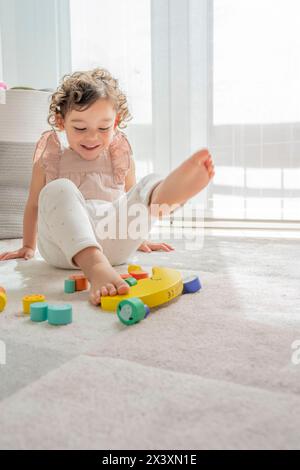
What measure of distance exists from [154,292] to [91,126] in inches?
19.2

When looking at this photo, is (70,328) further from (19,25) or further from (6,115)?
(19,25)

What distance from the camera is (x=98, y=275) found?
894 mm

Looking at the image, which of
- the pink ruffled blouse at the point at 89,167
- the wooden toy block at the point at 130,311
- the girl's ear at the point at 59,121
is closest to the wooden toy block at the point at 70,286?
the wooden toy block at the point at 130,311

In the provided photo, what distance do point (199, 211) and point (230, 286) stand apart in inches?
44.3

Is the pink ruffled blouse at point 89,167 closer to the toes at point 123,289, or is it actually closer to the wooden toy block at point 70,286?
the wooden toy block at point 70,286

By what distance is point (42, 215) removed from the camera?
3.55 ft

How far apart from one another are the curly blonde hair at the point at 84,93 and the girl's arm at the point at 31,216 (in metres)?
0.14

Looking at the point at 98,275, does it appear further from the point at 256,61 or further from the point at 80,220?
the point at 256,61

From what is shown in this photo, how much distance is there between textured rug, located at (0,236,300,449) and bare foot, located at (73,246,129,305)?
1.2 inches

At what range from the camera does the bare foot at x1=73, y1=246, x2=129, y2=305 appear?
85 centimetres

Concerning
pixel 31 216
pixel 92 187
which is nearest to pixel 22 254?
pixel 31 216

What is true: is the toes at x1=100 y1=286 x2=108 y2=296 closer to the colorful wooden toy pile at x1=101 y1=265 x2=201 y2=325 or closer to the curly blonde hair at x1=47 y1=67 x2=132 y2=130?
the colorful wooden toy pile at x1=101 y1=265 x2=201 y2=325

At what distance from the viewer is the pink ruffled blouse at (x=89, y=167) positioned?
4.10 feet

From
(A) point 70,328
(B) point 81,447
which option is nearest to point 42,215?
(A) point 70,328
